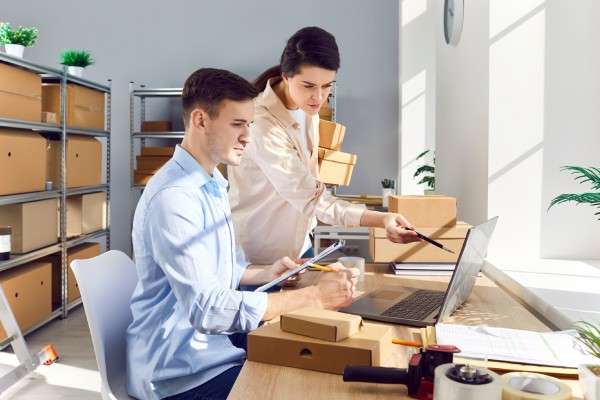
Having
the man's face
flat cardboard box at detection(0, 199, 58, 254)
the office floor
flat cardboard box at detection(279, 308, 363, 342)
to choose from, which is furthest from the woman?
flat cardboard box at detection(0, 199, 58, 254)

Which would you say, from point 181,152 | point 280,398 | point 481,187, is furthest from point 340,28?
point 280,398

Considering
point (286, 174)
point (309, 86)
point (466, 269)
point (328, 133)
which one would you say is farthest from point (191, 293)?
point (328, 133)

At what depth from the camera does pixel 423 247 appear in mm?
2041

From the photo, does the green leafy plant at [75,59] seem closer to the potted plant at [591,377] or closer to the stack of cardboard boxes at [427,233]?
the stack of cardboard boxes at [427,233]

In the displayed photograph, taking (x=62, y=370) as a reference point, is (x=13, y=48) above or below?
above

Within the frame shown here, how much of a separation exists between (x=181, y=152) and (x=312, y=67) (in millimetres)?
617

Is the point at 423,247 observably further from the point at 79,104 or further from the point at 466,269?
the point at 79,104

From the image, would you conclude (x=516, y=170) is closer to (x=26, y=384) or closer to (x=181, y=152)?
(x=181, y=152)

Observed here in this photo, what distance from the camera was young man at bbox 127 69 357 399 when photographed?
1.29m

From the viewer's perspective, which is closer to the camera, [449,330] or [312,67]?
[449,330]

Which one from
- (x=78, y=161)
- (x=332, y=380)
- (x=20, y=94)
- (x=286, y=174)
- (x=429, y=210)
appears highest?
Result: (x=20, y=94)

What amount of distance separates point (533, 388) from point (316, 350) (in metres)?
0.36

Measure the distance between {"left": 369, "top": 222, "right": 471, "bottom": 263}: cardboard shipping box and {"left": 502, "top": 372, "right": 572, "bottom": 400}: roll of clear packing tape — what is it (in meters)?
1.11

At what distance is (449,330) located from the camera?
126 centimetres
